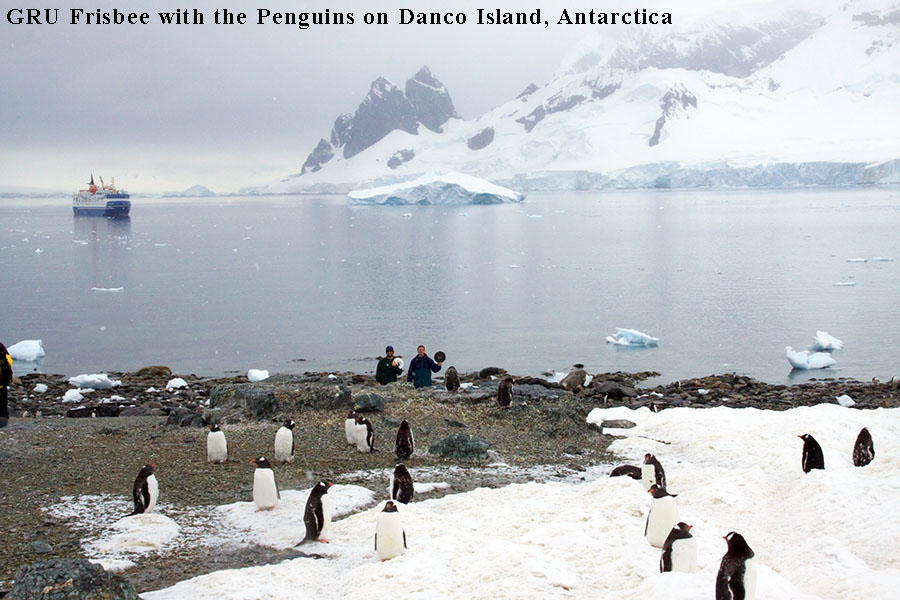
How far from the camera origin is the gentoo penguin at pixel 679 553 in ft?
20.4

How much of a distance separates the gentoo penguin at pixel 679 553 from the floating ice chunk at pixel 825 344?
63.0 ft

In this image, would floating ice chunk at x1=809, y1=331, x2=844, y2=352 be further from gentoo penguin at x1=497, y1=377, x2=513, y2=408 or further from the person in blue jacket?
gentoo penguin at x1=497, y1=377, x2=513, y2=408

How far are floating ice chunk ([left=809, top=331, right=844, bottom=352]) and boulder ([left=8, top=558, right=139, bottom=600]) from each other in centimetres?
2175

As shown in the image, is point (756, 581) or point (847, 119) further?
point (847, 119)

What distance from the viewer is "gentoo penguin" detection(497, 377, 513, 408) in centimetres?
1365

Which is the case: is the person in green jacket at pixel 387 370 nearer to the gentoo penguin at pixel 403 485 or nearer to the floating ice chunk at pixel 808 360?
the gentoo penguin at pixel 403 485

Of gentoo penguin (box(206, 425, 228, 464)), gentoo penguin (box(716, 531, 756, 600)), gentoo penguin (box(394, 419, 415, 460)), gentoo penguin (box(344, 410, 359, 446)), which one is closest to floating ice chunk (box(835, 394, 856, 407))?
gentoo penguin (box(394, 419, 415, 460))

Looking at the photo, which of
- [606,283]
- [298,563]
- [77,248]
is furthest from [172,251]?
[298,563]

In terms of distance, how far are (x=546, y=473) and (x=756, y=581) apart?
16.0ft

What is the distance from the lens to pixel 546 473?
10617 millimetres

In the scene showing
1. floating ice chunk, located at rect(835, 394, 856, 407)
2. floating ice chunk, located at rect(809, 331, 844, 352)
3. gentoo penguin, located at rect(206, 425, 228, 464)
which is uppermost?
gentoo penguin, located at rect(206, 425, 228, 464)

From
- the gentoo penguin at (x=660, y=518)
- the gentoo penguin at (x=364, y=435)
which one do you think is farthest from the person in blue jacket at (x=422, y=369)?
the gentoo penguin at (x=660, y=518)

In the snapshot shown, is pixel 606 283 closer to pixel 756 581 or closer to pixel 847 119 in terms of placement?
pixel 756 581

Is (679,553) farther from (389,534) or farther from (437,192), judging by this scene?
(437,192)
